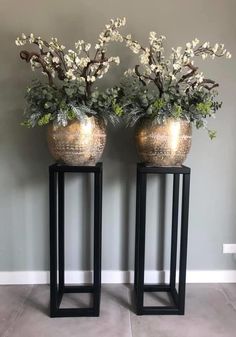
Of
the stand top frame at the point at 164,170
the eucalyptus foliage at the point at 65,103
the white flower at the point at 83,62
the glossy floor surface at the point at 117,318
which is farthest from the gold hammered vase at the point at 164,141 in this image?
the glossy floor surface at the point at 117,318

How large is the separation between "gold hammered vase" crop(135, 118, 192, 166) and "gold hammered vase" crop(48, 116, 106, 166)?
0.25m

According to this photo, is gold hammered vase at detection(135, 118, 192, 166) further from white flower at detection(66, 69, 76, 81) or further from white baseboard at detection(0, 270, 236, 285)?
white baseboard at detection(0, 270, 236, 285)

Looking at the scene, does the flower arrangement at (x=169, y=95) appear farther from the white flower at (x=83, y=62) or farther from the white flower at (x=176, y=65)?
the white flower at (x=83, y=62)

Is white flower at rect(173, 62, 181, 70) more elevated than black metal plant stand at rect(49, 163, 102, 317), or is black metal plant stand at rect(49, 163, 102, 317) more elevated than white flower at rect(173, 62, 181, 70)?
white flower at rect(173, 62, 181, 70)

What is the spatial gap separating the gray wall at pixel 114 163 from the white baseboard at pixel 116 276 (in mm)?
44

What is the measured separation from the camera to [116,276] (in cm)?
224

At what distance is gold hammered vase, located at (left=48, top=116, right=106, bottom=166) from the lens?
167cm

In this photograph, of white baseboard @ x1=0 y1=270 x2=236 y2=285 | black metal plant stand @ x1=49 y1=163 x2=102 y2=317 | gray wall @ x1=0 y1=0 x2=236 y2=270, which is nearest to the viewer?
black metal plant stand @ x1=49 y1=163 x2=102 y2=317

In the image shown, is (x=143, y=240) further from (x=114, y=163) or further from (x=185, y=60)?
(x=185, y=60)

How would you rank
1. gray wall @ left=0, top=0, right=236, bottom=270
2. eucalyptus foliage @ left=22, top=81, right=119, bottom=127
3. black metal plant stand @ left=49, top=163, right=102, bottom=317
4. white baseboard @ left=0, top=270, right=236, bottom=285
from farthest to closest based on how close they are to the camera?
white baseboard @ left=0, top=270, right=236, bottom=285 → gray wall @ left=0, top=0, right=236, bottom=270 → black metal plant stand @ left=49, top=163, right=102, bottom=317 → eucalyptus foliage @ left=22, top=81, right=119, bottom=127

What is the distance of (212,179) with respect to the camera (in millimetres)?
2195

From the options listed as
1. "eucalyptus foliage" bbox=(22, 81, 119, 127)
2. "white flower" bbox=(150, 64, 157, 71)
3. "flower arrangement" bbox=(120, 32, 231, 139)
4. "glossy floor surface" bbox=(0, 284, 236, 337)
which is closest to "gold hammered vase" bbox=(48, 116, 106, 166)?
"eucalyptus foliage" bbox=(22, 81, 119, 127)

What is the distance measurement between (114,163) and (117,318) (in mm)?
986

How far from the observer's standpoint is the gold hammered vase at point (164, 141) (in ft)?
5.57
